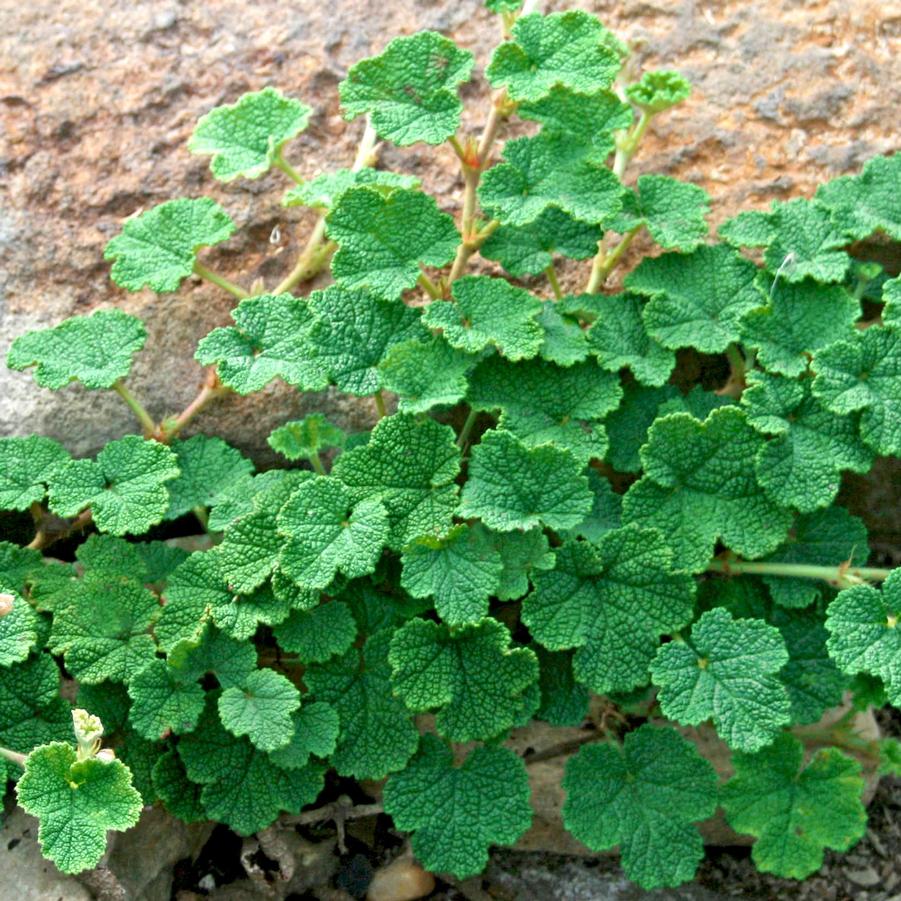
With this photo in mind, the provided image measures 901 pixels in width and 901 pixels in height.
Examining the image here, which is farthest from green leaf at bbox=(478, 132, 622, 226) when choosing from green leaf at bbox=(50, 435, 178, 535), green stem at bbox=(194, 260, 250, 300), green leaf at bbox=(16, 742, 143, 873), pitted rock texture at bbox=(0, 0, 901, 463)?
green leaf at bbox=(16, 742, 143, 873)

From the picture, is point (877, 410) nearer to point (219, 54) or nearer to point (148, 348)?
point (148, 348)

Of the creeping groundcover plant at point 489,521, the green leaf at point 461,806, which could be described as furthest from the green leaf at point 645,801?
the green leaf at point 461,806

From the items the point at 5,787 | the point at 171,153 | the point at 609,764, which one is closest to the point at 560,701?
the point at 609,764

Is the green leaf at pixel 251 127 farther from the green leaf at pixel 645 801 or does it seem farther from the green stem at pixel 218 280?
the green leaf at pixel 645 801

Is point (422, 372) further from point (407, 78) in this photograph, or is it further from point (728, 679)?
point (728, 679)

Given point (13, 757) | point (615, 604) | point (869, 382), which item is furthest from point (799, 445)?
point (13, 757)

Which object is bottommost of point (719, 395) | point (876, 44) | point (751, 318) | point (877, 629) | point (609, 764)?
point (609, 764)
